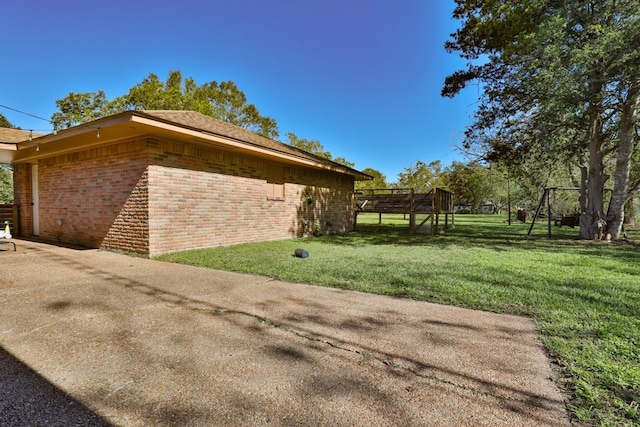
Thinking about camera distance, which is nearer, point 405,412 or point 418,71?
point 405,412

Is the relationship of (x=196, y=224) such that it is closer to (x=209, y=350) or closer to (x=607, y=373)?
(x=209, y=350)

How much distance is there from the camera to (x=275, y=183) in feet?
34.0

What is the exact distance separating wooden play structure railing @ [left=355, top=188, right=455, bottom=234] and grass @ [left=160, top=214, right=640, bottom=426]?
4.42m

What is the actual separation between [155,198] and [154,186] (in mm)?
277

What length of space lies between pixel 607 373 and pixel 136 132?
812 centimetres

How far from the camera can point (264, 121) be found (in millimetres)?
27391

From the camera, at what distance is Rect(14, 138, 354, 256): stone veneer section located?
6871 mm

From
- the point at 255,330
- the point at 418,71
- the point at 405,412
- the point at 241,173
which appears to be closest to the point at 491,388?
the point at 405,412

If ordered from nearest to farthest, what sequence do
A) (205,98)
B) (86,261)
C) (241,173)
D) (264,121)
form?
(86,261) → (241,173) → (205,98) → (264,121)

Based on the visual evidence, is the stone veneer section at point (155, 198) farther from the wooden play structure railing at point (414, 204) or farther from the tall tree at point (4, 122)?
the tall tree at point (4, 122)

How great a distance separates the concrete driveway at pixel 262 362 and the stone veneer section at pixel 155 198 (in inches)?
128

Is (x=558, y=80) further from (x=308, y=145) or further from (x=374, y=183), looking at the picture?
(x=374, y=183)

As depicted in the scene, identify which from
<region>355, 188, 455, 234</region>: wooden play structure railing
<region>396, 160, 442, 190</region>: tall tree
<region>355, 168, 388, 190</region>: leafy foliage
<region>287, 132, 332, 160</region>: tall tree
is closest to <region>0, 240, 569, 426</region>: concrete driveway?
<region>355, 188, 455, 234</region>: wooden play structure railing

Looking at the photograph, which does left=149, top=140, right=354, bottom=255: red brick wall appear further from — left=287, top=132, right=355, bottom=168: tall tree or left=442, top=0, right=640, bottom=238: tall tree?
left=287, top=132, right=355, bottom=168: tall tree
